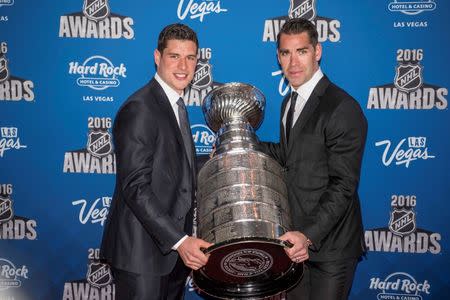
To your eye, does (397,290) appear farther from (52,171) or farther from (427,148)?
(52,171)

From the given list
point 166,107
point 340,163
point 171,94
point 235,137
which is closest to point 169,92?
point 171,94

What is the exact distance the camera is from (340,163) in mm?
2316

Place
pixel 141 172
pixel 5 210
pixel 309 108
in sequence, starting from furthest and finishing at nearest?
pixel 5 210, pixel 309 108, pixel 141 172

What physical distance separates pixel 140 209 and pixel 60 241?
1736 millimetres

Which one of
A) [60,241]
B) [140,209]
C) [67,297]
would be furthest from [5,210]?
[140,209]

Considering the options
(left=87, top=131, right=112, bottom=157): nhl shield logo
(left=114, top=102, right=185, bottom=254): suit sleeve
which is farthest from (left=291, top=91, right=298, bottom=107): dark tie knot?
(left=87, top=131, right=112, bottom=157): nhl shield logo

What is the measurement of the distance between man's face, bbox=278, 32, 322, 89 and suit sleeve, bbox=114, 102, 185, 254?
82 cm

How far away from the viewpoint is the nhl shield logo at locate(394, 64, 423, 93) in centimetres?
323

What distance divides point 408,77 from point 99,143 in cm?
233

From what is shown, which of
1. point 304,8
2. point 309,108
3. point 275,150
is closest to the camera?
point 309,108

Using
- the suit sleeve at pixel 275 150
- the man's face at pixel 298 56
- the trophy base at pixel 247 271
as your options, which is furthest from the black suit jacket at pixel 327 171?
the suit sleeve at pixel 275 150

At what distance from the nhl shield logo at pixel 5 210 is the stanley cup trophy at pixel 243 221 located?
198 cm

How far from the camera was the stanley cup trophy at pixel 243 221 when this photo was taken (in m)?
1.99

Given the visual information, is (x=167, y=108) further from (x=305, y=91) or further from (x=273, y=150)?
(x=273, y=150)
